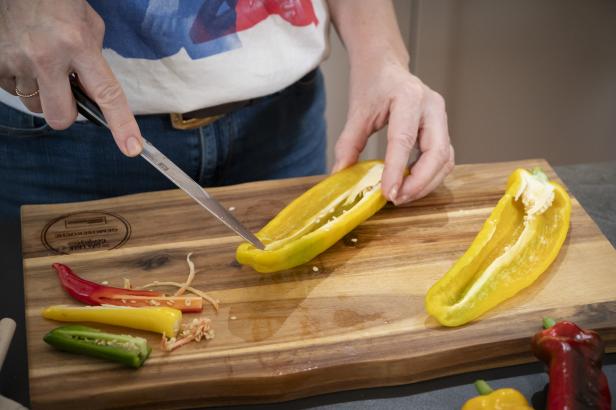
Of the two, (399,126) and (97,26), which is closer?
(97,26)

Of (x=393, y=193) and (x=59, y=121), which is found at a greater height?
(x=59, y=121)

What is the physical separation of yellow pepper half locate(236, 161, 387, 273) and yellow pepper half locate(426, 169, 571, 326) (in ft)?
0.83

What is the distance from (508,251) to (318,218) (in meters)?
0.41

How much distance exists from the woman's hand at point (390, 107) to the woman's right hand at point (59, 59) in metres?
0.62

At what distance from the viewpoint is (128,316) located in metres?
1.46

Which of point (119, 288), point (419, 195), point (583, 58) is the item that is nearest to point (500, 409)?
point (419, 195)

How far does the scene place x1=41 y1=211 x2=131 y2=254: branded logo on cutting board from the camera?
1.72m

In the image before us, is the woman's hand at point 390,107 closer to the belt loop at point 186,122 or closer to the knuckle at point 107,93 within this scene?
the belt loop at point 186,122

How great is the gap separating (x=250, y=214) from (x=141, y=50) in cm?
45

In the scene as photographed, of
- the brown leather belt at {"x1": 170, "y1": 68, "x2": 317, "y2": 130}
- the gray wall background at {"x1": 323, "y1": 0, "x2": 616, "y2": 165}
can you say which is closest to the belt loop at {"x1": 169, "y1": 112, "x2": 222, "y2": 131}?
the brown leather belt at {"x1": 170, "y1": 68, "x2": 317, "y2": 130}

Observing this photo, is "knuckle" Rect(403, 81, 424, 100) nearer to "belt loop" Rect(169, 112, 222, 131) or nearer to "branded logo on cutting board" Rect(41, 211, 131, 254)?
"belt loop" Rect(169, 112, 222, 131)

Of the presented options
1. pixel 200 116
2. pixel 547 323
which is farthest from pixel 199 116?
pixel 547 323

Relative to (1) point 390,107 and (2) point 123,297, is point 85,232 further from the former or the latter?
(1) point 390,107

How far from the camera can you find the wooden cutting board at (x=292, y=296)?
54.7 inches
